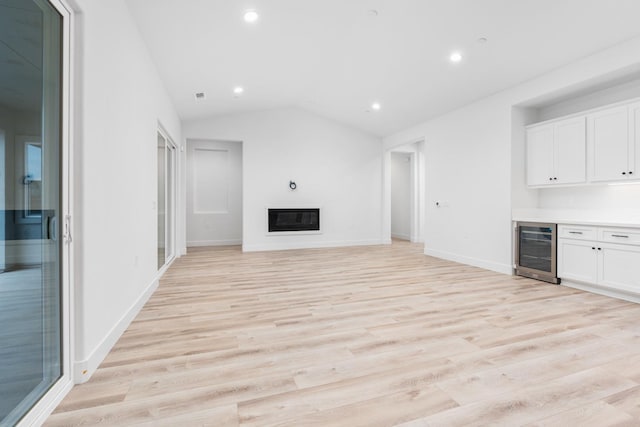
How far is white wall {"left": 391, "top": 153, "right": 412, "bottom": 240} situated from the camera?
9344 millimetres

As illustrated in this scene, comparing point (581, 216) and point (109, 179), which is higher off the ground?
point (109, 179)

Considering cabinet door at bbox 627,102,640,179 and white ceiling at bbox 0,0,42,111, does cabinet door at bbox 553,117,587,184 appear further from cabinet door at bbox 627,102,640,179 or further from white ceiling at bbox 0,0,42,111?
white ceiling at bbox 0,0,42,111

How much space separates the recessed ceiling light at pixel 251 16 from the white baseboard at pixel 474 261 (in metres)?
4.71

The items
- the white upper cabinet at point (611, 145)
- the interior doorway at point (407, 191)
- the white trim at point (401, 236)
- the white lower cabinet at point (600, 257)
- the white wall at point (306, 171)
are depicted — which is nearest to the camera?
the white lower cabinet at point (600, 257)

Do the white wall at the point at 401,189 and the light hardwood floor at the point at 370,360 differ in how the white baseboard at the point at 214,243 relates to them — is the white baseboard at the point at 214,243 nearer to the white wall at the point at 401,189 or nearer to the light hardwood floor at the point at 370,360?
the light hardwood floor at the point at 370,360

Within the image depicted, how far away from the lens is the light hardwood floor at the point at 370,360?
1.57 m

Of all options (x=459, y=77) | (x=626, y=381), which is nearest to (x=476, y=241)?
(x=459, y=77)

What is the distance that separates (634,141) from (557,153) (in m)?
0.82

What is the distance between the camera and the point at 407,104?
19.2ft

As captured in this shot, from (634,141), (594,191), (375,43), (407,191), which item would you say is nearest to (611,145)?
(634,141)

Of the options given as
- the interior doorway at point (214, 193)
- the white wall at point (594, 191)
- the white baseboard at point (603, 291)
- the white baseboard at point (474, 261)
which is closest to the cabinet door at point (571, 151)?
the white wall at point (594, 191)

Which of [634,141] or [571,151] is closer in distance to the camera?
[634,141]

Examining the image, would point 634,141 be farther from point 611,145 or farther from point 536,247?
point 536,247

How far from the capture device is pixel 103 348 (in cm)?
211
